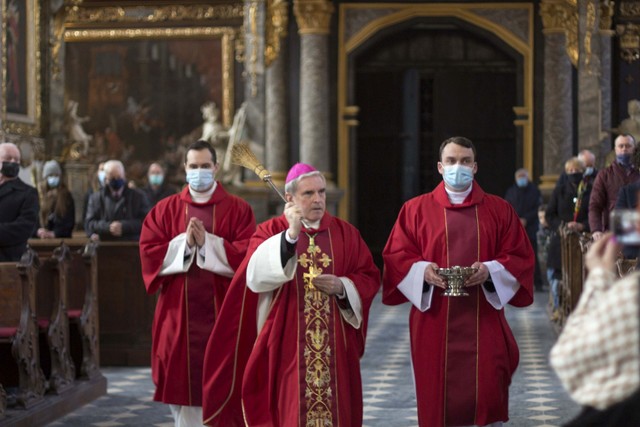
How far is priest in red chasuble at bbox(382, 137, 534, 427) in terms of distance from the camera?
6.85 m

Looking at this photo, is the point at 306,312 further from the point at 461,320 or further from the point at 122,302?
the point at 122,302

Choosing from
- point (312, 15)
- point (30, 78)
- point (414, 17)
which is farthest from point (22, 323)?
point (414, 17)

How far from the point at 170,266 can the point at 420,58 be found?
1433 cm

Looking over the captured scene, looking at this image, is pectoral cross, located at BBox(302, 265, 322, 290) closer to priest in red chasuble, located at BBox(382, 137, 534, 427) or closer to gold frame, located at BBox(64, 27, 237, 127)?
priest in red chasuble, located at BBox(382, 137, 534, 427)

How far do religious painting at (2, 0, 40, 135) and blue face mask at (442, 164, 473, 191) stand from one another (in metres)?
8.20

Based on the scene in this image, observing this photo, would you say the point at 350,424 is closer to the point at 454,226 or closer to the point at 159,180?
the point at 454,226

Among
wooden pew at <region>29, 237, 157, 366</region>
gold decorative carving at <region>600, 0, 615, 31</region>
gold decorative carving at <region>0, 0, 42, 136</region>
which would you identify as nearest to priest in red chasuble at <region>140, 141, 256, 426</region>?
wooden pew at <region>29, 237, 157, 366</region>

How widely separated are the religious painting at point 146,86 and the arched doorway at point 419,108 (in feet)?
7.14

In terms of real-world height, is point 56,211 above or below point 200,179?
below

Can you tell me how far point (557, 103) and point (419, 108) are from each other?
2.57m

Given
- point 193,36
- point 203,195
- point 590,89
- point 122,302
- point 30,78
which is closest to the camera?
point 203,195

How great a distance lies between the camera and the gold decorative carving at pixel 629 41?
2058 cm

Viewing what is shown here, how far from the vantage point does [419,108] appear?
22.1 meters

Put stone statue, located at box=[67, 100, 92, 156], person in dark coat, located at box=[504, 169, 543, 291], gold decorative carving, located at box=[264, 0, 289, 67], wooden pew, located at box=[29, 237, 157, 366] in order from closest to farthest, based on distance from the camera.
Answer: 1. wooden pew, located at box=[29, 237, 157, 366]
2. person in dark coat, located at box=[504, 169, 543, 291]
3. stone statue, located at box=[67, 100, 92, 156]
4. gold decorative carving, located at box=[264, 0, 289, 67]
